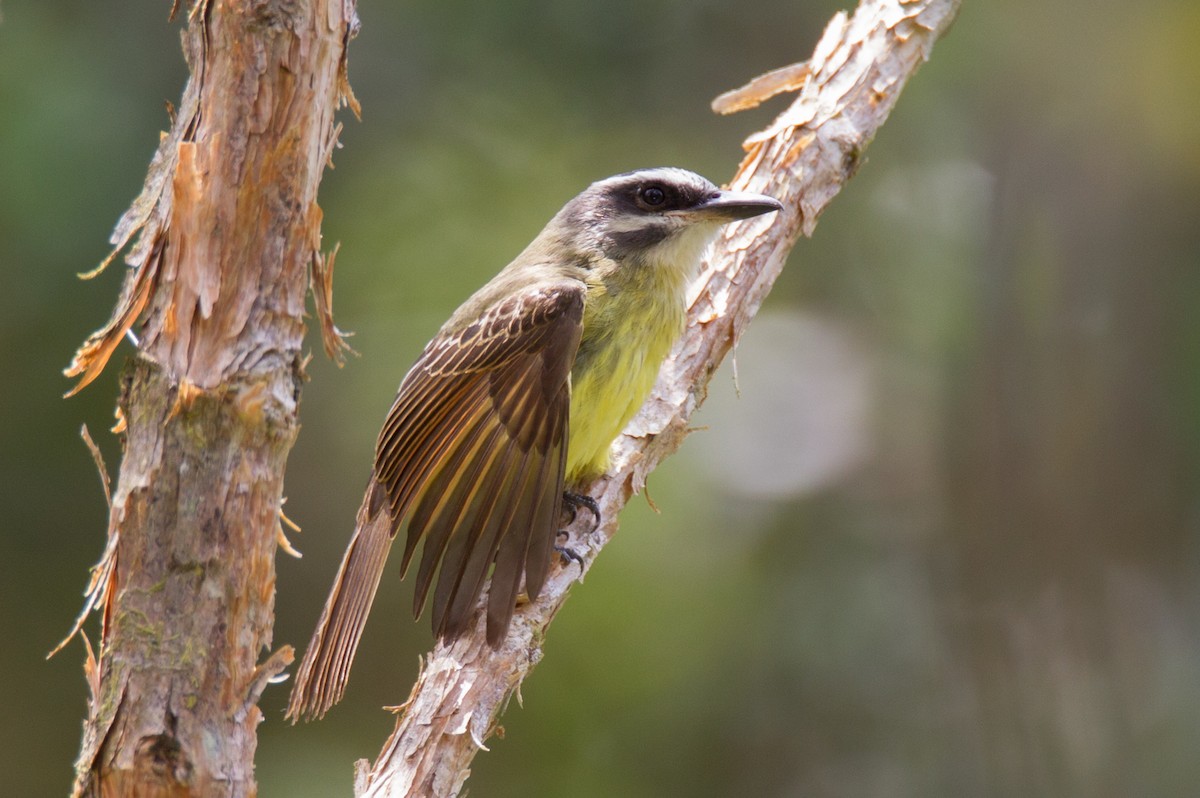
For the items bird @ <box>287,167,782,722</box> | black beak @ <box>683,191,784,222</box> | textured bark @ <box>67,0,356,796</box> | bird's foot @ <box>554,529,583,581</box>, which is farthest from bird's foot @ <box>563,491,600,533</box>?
textured bark @ <box>67,0,356,796</box>

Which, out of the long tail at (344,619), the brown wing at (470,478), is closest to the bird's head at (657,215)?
the brown wing at (470,478)

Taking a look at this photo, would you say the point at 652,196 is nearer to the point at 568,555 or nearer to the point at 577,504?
the point at 577,504

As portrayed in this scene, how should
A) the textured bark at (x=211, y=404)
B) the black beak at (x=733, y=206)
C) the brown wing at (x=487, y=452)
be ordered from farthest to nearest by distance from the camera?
1. the black beak at (x=733, y=206)
2. the brown wing at (x=487, y=452)
3. the textured bark at (x=211, y=404)

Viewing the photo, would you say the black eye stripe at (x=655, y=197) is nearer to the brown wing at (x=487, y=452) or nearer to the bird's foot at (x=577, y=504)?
the brown wing at (x=487, y=452)

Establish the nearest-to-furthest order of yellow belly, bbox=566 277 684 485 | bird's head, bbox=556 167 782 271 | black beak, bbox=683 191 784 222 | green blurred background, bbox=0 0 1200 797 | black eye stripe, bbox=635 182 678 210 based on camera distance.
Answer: yellow belly, bbox=566 277 684 485 → black beak, bbox=683 191 784 222 → bird's head, bbox=556 167 782 271 → black eye stripe, bbox=635 182 678 210 → green blurred background, bbox=0 0 1200 797

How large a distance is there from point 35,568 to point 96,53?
8.01 feet

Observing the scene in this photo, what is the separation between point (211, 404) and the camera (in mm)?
2357

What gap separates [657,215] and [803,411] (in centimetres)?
348

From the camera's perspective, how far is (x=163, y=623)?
7.63ft

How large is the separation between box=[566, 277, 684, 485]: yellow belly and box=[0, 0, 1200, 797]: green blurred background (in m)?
2.25

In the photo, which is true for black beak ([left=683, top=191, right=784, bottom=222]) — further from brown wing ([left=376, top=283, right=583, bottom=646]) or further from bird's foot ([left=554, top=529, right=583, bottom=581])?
bird's foot ([left=554, top=529, right=583, bottom=581])

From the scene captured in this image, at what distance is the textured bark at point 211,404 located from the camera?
2.30 m

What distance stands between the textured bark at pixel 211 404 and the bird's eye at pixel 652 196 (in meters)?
1.95

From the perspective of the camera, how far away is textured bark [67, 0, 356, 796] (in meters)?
2.30
